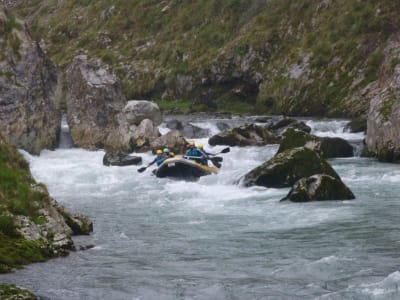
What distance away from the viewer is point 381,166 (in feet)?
99.0

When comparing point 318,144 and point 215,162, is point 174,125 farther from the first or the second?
point 318,144

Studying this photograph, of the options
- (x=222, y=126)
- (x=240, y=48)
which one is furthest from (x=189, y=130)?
(x=240, y=48)

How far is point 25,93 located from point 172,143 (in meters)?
7.89

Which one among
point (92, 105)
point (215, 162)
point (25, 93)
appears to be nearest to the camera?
point (215, 162)

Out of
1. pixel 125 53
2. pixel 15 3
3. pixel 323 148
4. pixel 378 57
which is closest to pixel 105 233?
pixel 323 148

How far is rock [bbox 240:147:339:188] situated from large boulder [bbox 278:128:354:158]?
201 inches

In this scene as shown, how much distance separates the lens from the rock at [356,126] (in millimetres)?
40250

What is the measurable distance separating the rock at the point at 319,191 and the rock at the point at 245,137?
15.4m

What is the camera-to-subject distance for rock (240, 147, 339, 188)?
25.4m

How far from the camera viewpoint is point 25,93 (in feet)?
124

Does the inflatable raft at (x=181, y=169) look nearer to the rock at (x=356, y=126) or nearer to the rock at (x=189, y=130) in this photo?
the rock at (x=189, y=130)

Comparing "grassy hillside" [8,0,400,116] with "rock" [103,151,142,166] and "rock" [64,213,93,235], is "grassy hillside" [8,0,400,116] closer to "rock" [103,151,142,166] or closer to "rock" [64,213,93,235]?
"rock" [103,151,142,166]

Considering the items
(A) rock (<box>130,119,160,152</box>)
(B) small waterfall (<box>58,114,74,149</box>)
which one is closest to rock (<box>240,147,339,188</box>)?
(A) rock (<box>130,119,160,152</box>)

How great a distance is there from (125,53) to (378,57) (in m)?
33.1
